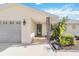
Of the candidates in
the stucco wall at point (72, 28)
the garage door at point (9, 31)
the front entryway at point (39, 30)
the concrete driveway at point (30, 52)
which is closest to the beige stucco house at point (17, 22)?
the garage door at point (9, 31)

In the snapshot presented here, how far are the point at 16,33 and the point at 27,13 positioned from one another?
6.37ft

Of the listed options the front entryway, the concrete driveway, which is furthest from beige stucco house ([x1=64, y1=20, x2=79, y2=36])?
the concrete driveway

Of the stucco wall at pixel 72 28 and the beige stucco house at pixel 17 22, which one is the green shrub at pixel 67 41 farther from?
the stucco wall at pixel 72 28

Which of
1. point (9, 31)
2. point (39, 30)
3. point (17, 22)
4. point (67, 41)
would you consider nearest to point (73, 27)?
point (39, 30)

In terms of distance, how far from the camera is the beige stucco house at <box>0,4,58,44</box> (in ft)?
48.3

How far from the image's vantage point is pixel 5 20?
49.9 ft

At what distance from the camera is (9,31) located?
15.4 m

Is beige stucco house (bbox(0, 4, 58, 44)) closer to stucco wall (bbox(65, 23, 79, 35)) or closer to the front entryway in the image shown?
stucco wall (bbox(65, 23, 79, 35))

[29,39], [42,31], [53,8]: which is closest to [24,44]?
[29,39]

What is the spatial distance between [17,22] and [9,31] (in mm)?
996

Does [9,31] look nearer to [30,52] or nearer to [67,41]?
[67,41]

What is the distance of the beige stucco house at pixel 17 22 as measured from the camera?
14719 mm

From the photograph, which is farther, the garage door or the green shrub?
the garage door

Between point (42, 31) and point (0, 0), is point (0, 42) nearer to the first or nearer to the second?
point (0, 0)
